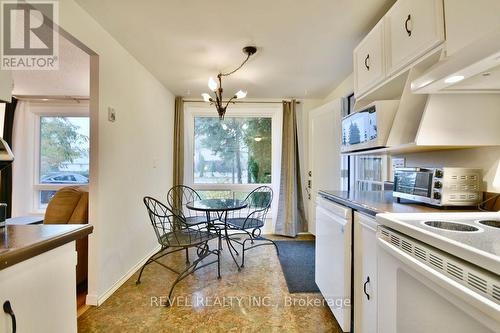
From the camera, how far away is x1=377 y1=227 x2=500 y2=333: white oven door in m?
0.61

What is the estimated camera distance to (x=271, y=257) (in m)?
3.03

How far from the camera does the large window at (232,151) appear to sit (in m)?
4.13

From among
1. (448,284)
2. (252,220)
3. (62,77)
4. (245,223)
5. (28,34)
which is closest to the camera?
(448,284)

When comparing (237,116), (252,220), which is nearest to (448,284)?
(252,220)

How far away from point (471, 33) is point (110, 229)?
2740mm

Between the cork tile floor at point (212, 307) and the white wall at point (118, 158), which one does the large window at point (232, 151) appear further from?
the cork tile floor at point (212, 307)

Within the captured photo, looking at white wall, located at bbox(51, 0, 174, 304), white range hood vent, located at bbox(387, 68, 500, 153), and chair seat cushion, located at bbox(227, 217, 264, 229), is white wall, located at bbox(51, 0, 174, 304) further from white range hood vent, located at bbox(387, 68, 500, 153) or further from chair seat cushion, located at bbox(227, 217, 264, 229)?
white range hood vent, located at bbox(387, 68, 500, 153)

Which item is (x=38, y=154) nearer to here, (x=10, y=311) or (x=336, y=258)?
(x=10, y=311)

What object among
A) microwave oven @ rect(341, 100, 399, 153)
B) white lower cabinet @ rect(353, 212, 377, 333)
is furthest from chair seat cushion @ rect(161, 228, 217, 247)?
microwave oven @ rect(341, 100, 399, 153)

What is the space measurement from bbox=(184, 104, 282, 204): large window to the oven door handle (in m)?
3.21

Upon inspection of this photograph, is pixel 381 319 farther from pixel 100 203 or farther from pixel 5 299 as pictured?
pixel 100 203

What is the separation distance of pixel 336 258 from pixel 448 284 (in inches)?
39.6

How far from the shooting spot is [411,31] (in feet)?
4.45

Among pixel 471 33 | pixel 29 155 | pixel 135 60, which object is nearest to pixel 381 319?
pixel 471 33
